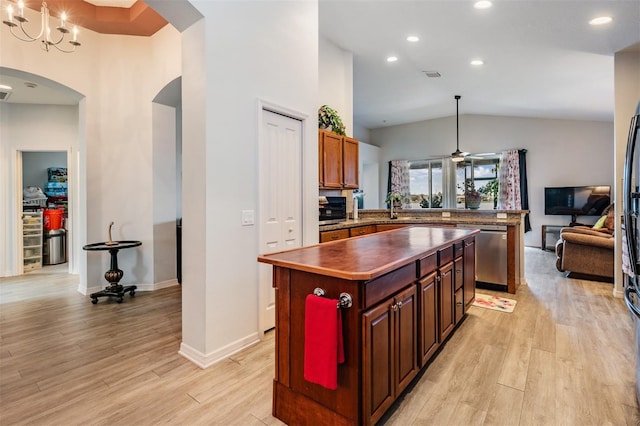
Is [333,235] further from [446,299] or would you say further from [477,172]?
[477,172]

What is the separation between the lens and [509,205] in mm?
8148

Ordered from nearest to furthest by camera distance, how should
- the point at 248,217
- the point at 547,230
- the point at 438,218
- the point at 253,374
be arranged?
the point at 253,374
the point at 248,217
the point at 438,218
the point at 547,230

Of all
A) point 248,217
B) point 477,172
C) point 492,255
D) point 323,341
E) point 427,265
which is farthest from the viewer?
point 477,172

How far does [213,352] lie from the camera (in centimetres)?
233

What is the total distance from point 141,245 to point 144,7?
2830mm

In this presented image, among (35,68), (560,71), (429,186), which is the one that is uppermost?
(560,71)

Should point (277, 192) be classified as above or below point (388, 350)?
above

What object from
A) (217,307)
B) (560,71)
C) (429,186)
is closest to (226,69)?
(217,307)

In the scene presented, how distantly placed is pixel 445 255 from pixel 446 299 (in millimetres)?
329

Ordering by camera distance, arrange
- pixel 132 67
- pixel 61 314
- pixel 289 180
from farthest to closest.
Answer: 1. pixel 132 67
2. pixel 61 314
3. pixel 289 180

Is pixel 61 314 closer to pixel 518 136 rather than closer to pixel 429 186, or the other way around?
pixel 429 186

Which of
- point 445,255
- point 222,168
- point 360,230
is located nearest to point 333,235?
point 360,230

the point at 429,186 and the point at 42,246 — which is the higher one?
the point at 429,186

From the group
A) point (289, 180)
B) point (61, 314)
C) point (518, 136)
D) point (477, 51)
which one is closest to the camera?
point (289, 180)
